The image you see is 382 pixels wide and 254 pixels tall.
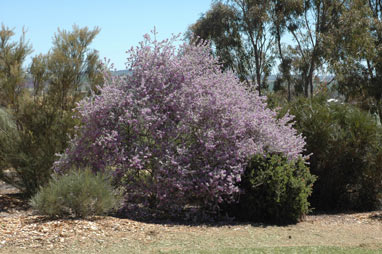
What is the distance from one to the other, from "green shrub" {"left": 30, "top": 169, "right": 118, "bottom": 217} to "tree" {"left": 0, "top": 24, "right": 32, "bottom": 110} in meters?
4.74

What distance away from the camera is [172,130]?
7.89m

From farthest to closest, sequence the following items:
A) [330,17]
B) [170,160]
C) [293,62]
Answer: [293,62], [330,17], [170,160]

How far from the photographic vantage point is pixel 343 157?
372 inches

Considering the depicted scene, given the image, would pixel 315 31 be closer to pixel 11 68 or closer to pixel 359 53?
pixel 359 53

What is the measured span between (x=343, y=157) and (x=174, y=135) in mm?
3570

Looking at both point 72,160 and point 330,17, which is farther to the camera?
point 330,17

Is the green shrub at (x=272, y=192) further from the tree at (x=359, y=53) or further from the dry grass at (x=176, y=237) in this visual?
the tree at (x=359, y=53)

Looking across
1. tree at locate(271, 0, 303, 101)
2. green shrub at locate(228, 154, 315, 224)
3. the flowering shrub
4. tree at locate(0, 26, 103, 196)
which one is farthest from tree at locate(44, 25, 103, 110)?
tree at locate(271, 0, 303, 101)

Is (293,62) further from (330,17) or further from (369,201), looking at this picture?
(369,201)

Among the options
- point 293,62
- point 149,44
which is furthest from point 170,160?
point 293,62

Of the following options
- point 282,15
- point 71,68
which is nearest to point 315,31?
point 282,15

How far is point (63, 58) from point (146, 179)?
470 cm

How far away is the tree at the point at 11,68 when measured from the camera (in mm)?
11086

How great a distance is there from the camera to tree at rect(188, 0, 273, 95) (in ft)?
114
